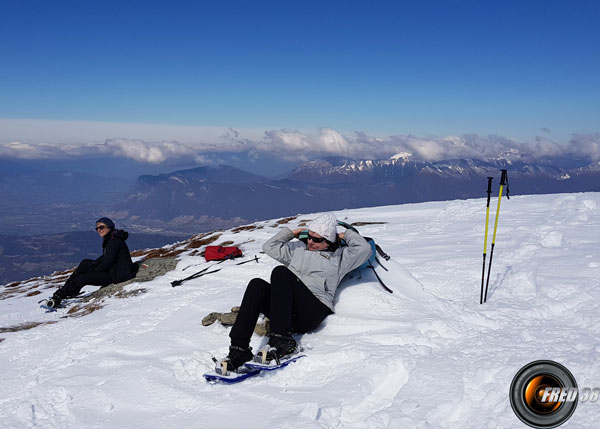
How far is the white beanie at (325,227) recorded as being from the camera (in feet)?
20.0

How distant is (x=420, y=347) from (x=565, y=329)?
7.46ft

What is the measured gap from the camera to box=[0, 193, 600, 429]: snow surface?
3957 mm

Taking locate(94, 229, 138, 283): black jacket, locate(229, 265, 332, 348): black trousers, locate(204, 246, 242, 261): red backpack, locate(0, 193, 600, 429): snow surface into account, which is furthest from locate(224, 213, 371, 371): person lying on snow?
locate(94, 229, 138, 283): black jacket

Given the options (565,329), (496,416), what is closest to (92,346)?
(496,416)

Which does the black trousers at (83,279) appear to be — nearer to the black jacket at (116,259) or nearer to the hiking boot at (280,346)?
the black jacket at (116,259)

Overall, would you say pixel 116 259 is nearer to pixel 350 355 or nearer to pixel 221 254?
pixel 221 254

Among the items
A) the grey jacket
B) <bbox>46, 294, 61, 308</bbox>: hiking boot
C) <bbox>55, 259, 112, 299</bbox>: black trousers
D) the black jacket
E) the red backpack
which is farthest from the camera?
the red backpack

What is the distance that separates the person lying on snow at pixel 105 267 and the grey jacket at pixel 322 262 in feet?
20.2

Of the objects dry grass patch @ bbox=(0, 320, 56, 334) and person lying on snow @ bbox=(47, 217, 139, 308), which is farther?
person lying on snow @ bbox=(47, 217, 139, 308)

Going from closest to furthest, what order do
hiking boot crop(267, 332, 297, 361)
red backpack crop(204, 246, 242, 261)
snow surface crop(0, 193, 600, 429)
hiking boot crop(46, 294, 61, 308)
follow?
snow surface crop(0, 193, 600, 429)
hiking boot crop(267, 332, 297, 361)
hiking boot crop(46, 294, 61, 308)
red backpack crop(204, 246, 242, 261)

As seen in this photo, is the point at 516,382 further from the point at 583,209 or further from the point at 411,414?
the point at 583,209

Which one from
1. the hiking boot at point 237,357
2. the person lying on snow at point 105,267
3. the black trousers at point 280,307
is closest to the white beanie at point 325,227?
the black trousers at point 280,307

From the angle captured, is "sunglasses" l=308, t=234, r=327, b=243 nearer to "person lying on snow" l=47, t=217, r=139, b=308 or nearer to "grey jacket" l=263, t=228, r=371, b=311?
"grey jacket" l=263, t=228, r=371, b=311

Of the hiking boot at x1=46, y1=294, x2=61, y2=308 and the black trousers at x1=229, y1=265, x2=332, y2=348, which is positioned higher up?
the black trousers at x1=229, y1=265, x2=332, y2=348
